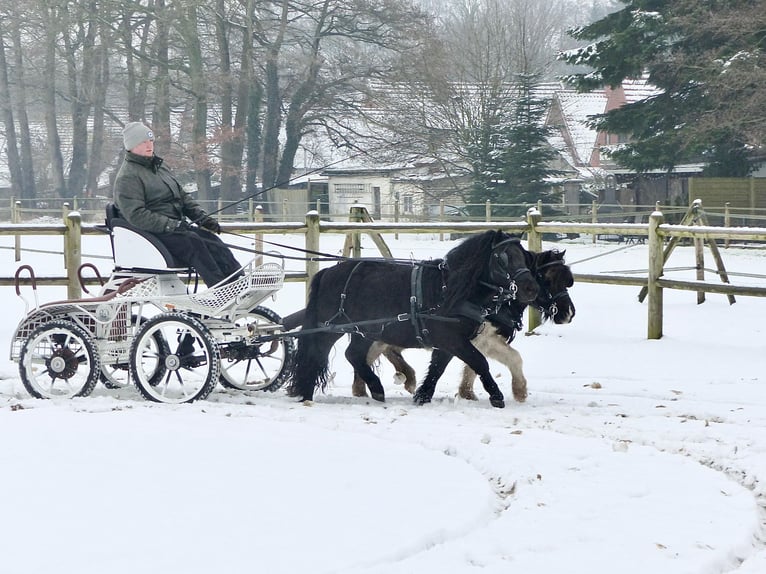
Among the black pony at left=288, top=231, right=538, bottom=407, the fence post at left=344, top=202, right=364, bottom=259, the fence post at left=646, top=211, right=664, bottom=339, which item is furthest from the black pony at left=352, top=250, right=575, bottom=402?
the fence post at left=344, top=202, right=364, bottom=259

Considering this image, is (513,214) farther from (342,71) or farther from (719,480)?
(719,480)

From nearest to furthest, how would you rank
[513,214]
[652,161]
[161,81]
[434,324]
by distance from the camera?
1. [434,324]
2. [652,161]
3. [513,214]
4. [161,81]

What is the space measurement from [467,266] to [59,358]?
9.42 feet

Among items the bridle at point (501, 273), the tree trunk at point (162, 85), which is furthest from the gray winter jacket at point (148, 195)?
the tree trunk at point (162, 85)

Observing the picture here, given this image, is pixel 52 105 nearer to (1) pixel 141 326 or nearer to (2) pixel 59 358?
(2) pixel 59 358

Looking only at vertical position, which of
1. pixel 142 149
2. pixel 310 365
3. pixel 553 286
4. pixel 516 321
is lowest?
pixel 310 365

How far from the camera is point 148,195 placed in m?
8.12

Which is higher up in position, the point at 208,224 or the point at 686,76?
→ the point at 686,76

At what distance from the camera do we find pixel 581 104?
48875 millimetres

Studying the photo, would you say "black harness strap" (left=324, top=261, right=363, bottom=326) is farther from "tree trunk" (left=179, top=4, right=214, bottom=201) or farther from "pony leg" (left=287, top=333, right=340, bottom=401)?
"tree trunk" (left=179, top=4, right=214, bottom=201)

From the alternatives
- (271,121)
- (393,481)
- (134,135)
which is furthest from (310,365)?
(271,121)

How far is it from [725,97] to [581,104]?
20.6m

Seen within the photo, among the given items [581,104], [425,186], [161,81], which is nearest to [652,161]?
[425,186]

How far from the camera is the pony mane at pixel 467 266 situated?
25.4ft
